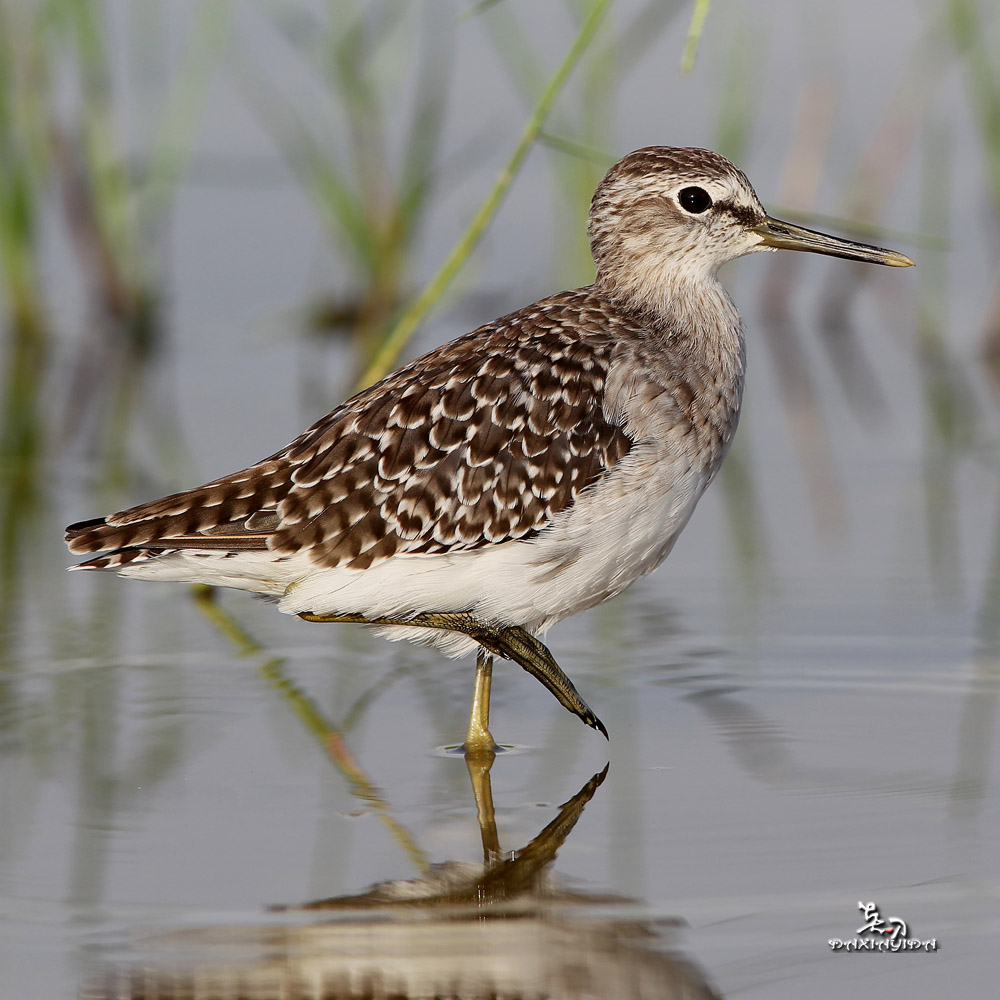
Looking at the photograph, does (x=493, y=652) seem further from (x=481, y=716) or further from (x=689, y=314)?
(x=689, y=314)

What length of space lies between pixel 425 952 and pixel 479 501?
90.5 inches

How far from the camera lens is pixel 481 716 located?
7469 mm

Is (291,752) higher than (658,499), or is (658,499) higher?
(658,499)

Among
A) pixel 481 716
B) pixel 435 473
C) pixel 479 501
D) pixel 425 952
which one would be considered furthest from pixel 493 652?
pixel 425 952

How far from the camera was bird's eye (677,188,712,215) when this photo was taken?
822 centimetres

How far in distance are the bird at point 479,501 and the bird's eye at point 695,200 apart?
75 cm

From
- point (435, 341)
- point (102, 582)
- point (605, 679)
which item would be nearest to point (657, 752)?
point (605, 679)

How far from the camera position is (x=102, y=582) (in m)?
9.84

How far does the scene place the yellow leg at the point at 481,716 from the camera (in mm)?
7324

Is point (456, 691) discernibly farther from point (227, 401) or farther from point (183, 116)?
point (183, 116)

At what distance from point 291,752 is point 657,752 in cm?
142

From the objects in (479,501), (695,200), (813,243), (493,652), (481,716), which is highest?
(695,200)

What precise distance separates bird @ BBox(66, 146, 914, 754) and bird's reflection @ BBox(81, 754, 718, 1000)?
157 cm

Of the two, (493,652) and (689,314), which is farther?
(689,314)
